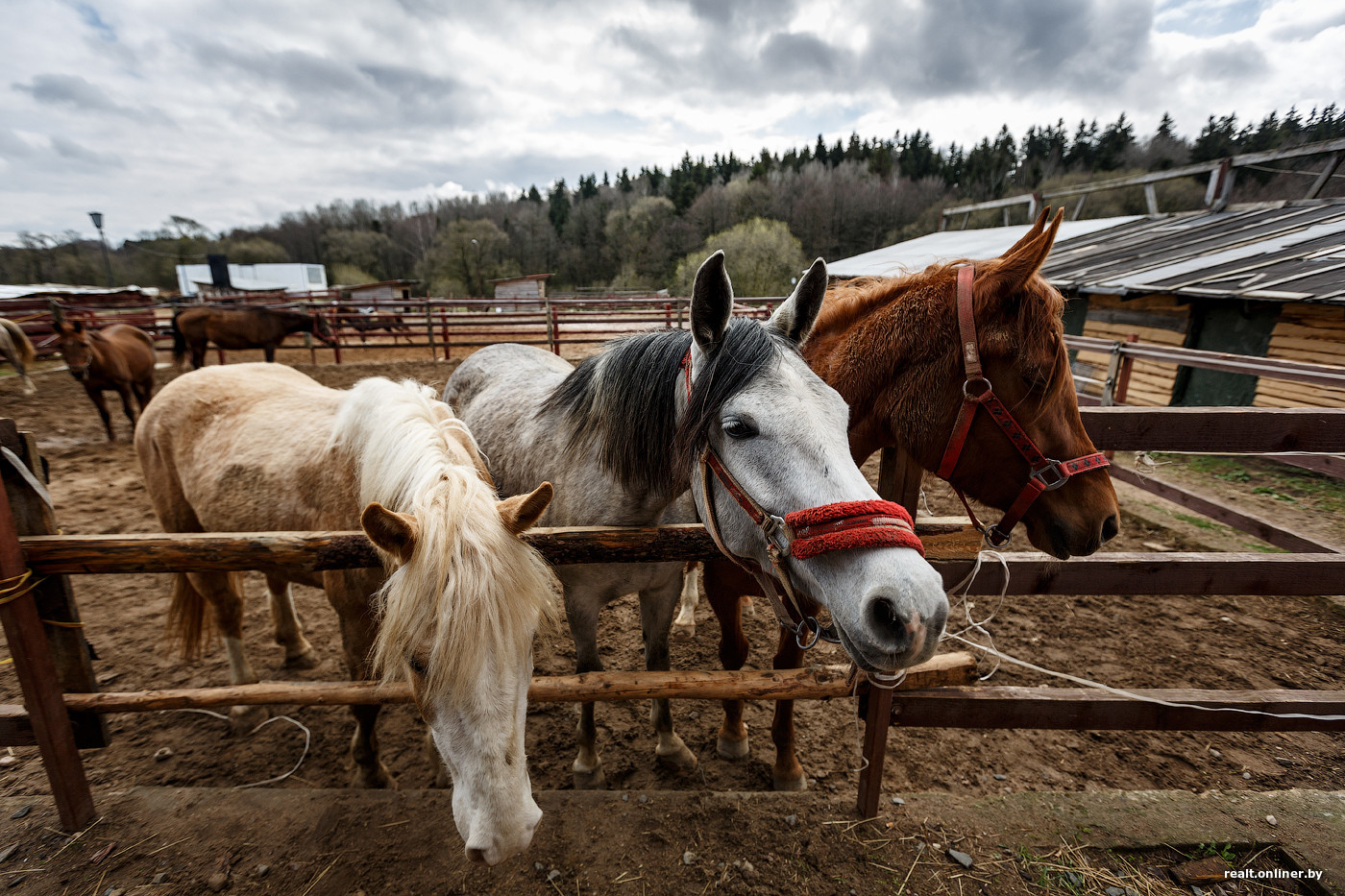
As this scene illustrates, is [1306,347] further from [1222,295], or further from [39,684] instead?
[39,684]

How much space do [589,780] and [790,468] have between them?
2.12 meters

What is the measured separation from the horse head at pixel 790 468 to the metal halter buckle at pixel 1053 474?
859 mm

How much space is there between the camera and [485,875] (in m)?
1.93

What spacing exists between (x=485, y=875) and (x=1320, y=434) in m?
3.36

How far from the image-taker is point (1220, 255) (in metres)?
8.62

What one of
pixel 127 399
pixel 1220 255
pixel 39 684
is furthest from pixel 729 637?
pixel 1220 255

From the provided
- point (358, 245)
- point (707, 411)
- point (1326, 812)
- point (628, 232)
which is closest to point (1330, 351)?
point (1326, 812)

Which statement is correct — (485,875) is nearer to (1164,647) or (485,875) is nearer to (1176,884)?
(1176,884)

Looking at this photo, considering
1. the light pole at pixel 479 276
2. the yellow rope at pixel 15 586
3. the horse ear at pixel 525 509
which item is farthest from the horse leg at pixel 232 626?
the light pole at pixel 479 276

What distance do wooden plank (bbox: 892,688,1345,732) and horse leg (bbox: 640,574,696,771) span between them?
1.02 metres

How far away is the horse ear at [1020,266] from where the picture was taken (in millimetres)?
1673

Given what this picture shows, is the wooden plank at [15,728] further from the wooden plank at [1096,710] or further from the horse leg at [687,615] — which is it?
the wooden plank at [1096,710]

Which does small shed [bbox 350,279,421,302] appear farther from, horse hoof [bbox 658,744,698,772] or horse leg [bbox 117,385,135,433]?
horse hoof [bbox 658,744,698,772]

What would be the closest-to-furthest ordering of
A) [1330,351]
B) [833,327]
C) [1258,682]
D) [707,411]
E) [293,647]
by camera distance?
1. [707,411]
2. [833,327]
3. [1258,682]
4. [293,647]
5. [1330,351]
